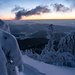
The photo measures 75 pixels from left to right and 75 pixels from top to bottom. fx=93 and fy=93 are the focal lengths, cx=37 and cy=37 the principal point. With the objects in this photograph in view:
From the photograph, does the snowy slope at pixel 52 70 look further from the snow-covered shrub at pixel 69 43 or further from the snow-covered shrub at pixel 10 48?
the snow-covered shrub at pixel 69 43

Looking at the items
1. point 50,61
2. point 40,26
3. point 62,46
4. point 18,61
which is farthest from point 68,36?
point 40,26

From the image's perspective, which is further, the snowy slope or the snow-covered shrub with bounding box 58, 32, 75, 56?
the snow-covered shrub with bounding box 58, 32, 75, 56

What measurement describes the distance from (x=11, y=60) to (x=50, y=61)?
772cm

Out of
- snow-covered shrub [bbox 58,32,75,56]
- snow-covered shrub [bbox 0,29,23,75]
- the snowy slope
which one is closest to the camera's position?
snow-covered shrub [bbox 0,29,23,75]

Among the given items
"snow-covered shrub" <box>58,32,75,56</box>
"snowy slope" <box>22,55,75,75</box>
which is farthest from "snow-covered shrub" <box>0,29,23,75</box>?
"snow-covered shrub" <box>58,32,75,56</box>

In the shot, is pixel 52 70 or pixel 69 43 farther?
pixel 69 43

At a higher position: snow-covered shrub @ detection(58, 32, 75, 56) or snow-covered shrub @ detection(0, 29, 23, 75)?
snow-covered shrub @ detection(0, 29, 23, 75)

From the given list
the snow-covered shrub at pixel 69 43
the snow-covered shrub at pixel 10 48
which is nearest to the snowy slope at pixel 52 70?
the snow-covered shrub at pixel 10 48

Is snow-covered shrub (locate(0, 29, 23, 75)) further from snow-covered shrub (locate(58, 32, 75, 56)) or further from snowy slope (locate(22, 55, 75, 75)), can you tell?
snow-covered shrub (locate(58, 32, 75, 56))

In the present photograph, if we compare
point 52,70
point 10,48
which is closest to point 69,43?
point 52,70

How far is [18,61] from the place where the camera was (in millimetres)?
2361

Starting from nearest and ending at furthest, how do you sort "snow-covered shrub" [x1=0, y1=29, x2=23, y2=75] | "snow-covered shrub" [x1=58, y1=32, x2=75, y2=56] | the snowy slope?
"snow-covered shrub" [x1=0, y1=29, x2=23, y2=75], the snowy slope, "snow-covered shrub" [x1=58, y1=32, x2=75, y2=56]

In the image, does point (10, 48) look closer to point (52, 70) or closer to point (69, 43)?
point (52, 70)

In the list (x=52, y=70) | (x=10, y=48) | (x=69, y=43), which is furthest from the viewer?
(x=69, y=43)
